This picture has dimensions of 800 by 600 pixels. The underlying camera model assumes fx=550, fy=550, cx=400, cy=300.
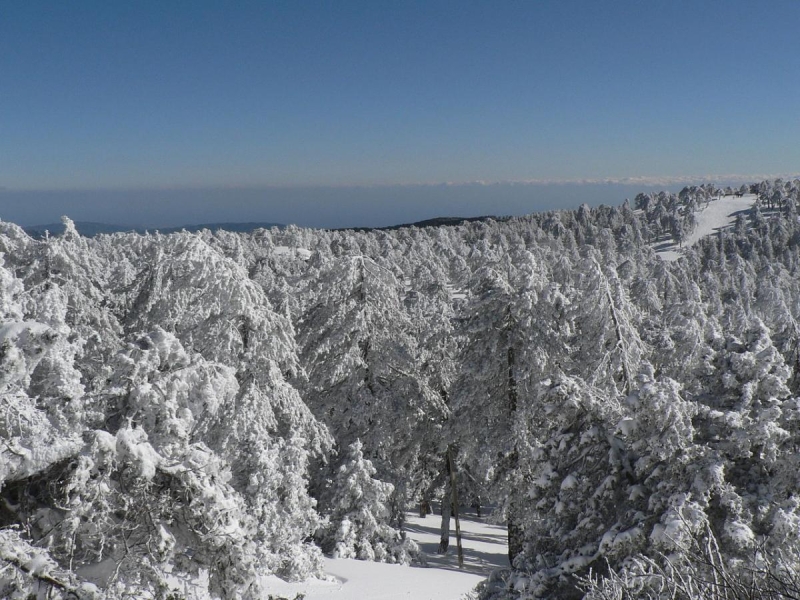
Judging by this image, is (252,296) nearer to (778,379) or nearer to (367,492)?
(367,492)

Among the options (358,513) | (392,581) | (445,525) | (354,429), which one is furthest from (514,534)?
(445,525)

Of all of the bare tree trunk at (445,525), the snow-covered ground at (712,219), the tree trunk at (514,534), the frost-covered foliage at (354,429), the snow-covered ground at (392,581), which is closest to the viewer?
the frost-covered foliage at (354,429)

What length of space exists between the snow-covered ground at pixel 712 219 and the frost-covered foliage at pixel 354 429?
454 feet

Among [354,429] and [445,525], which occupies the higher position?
[354,429]

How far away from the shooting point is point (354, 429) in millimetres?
18000

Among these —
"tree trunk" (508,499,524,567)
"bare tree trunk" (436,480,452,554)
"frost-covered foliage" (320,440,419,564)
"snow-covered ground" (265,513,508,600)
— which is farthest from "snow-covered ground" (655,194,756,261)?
"frost-covered foliage" (320,440,419,564)

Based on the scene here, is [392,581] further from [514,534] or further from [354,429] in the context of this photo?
[354,429]

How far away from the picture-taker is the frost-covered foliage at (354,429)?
17.5ft

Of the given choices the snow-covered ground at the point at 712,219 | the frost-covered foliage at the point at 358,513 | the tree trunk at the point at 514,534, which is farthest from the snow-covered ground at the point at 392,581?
the snow-covered ground at the point at 712,219

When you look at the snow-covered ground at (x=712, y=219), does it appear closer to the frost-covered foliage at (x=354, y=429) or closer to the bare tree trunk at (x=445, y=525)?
the bare tree trunk at (x=445, y=525)

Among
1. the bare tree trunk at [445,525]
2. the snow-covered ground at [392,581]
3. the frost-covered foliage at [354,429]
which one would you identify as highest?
the frost-covered foliage at [354,429]

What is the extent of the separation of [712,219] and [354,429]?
187394 mm

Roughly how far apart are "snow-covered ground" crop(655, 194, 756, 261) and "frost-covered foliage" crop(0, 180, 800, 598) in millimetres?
138325

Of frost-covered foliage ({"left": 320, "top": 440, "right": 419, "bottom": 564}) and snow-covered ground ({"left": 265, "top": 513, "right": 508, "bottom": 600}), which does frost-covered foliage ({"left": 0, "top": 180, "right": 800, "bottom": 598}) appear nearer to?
frost-covered foliage ({"left": 320, "top": 440, "right": 419, "bottom": 564})
